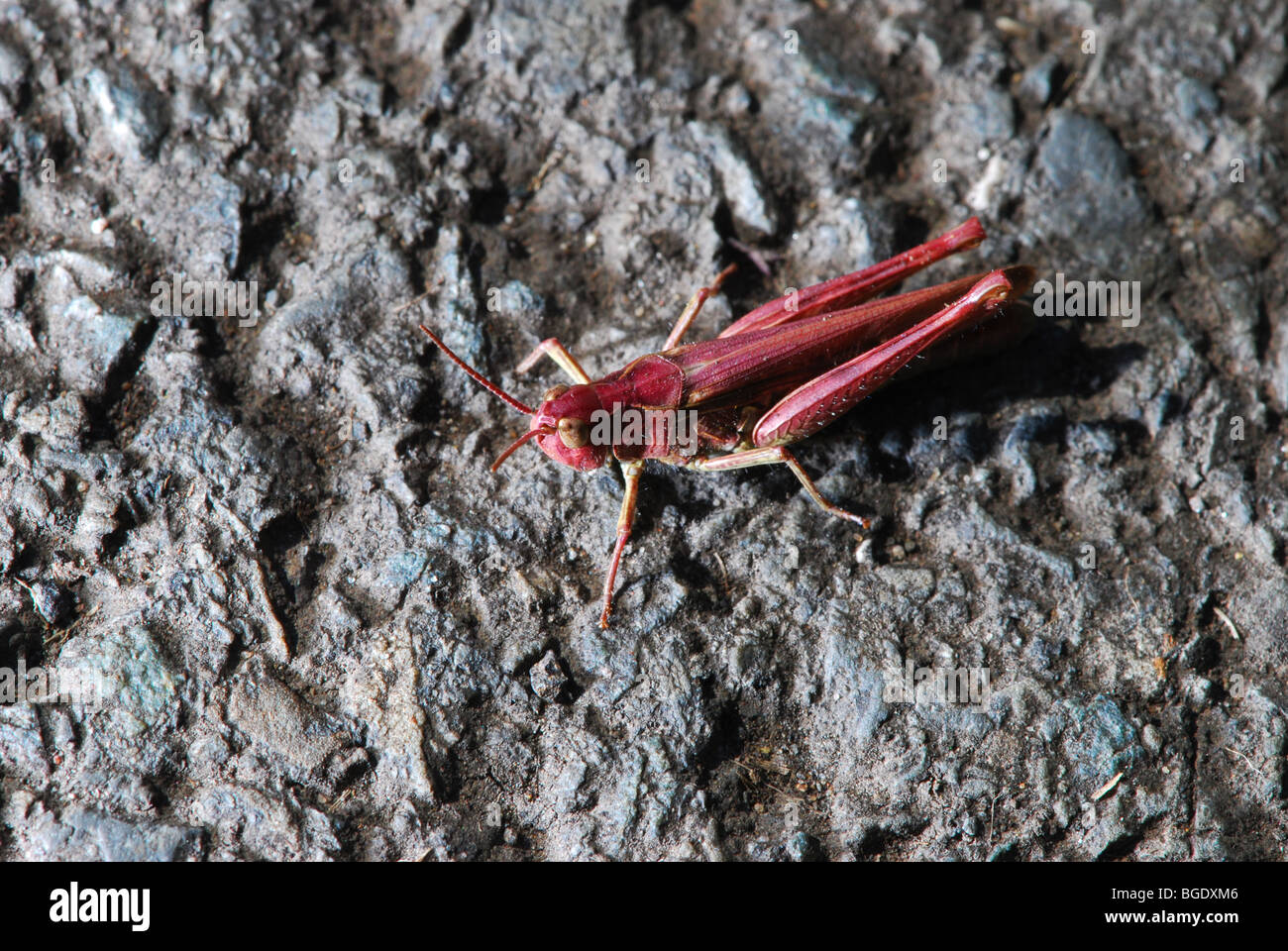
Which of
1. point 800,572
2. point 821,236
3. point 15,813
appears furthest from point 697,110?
point 15,813

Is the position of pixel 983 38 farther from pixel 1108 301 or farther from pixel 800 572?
pixel 800 572

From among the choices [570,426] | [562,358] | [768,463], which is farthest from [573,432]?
[768,463]

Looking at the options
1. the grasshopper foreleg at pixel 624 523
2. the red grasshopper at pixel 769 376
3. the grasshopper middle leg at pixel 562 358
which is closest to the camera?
the grasshopper foreleg at pixel 624 523

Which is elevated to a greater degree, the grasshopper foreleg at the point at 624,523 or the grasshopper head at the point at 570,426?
the grasshopper head at the point at 570,426

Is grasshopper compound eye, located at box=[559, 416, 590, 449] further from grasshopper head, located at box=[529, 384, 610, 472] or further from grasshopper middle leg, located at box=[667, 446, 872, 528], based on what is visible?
grasshopper middle leg, located at box=[667, 446, 872, 528]

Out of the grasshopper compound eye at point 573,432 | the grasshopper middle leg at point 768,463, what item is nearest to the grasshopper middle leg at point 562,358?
the grasshopper compound eye at point 573,432

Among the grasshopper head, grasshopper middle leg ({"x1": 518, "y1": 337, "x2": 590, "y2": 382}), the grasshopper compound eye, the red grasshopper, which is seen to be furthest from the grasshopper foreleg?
grasshopper middle leg ({"x1": 518, "y1": 337, "x2": 590, "y2": 382})

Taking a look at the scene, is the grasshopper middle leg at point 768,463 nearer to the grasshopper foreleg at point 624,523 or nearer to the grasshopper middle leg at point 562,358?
the grasshopper foreleg at point 624,523

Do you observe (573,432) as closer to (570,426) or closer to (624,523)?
(570,426)
